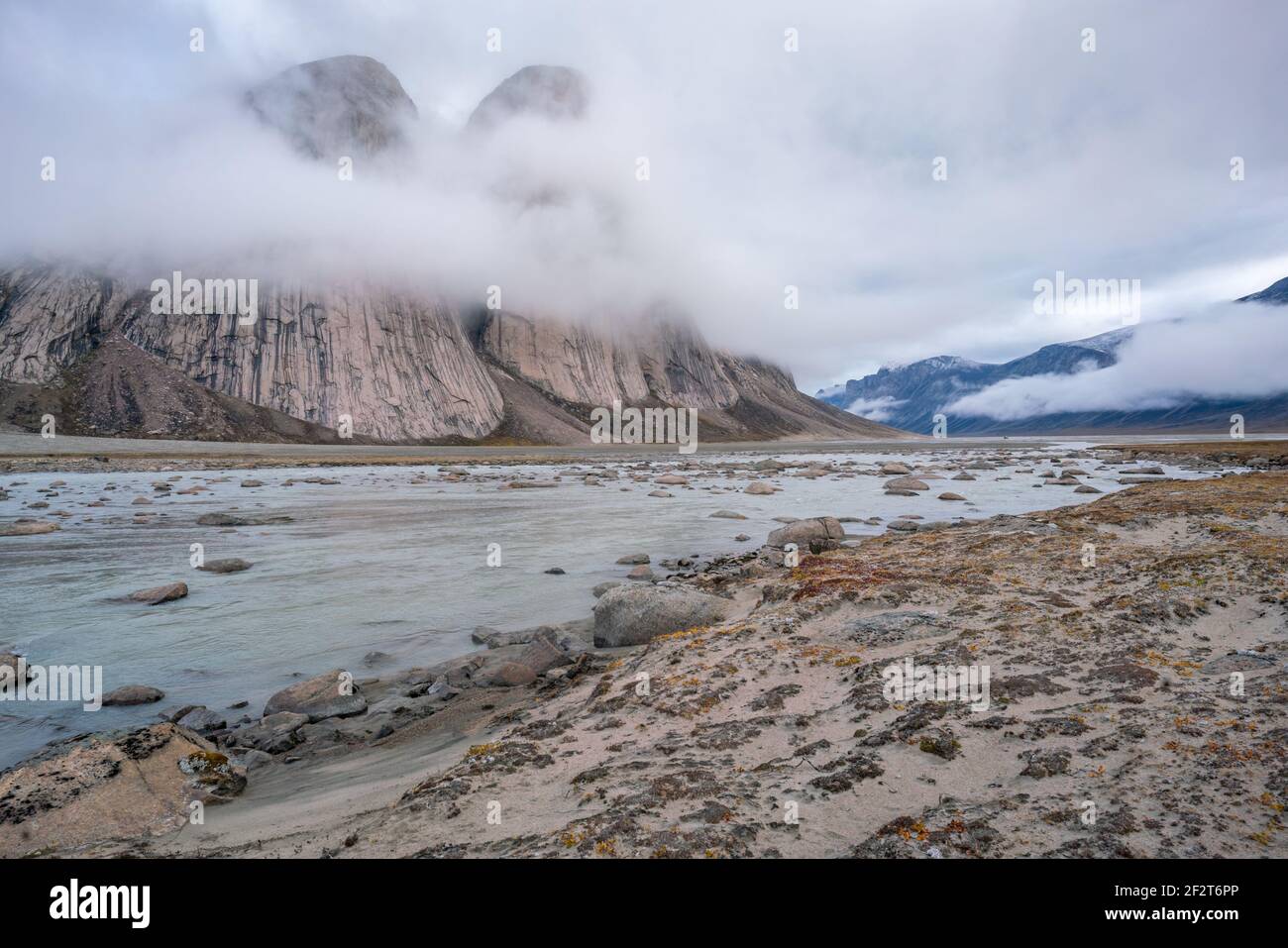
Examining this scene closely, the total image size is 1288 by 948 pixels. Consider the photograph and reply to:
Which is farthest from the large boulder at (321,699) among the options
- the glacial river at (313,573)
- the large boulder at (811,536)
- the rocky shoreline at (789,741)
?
the large boulder at (811,536)

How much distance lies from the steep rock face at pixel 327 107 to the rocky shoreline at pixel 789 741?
213 meters

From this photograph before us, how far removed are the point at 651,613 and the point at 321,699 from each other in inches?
215

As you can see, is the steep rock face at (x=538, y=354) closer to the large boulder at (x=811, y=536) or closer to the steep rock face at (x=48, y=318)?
the steep rock face at (x=48, y=318)

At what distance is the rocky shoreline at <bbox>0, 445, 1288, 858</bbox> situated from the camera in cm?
430

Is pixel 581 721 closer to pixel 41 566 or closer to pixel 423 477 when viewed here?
pixel 41 566

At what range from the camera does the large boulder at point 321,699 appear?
29.9 feet

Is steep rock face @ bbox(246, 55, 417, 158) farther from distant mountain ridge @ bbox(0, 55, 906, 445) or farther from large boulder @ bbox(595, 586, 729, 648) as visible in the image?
large boulder @ bbox(595, 586, 729, 648)

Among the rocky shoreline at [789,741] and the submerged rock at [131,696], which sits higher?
the rocky shoreline at [789,741]

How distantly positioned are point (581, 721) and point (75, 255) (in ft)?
615

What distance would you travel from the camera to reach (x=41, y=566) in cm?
1839

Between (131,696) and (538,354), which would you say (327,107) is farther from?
(131,696)

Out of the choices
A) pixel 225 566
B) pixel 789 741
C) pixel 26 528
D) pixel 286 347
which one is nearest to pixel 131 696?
pixel 789 741

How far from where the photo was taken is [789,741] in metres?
6.03

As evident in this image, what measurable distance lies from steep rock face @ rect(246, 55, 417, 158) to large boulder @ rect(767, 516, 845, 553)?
206197mm
